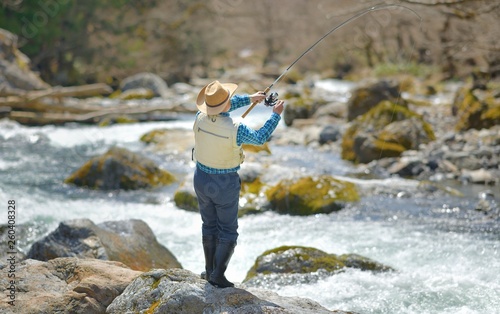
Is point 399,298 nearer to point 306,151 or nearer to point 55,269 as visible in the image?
point 55,269

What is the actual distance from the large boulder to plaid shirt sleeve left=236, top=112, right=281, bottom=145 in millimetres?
13119

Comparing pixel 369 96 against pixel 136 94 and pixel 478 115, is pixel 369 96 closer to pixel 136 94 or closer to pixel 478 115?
pixel 478 115

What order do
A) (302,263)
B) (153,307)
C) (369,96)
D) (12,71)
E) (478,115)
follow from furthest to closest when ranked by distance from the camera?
(12,71)
(369,96)
(478,115)
(302,263)
(153,307)

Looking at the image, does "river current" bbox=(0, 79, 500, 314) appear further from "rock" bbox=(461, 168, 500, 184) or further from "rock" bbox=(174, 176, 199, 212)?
"rock" bbox=(461, 168, 500, 184)

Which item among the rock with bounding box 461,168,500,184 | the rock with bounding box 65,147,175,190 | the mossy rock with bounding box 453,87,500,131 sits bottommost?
the rock with bounding box 65,147,175,190

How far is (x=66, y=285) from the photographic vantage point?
3.94m

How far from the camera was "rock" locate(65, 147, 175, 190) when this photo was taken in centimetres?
971

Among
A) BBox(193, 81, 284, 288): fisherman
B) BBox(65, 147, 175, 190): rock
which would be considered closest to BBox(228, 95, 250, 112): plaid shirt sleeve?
BBox(193, 81, 284, 288): fisherman

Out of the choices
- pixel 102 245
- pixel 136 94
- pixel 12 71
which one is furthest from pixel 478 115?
pixel 136 94

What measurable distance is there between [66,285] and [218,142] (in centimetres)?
135

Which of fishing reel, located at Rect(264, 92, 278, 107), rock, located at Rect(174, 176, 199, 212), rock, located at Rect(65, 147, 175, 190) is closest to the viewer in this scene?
fishing reel, located at Rect(264, 92, 278, 107)

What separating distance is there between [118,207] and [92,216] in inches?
25.0

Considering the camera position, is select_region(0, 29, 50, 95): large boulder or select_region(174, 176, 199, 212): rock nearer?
select_region(174, 176, 199, 212): rock

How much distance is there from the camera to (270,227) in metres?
7.63
